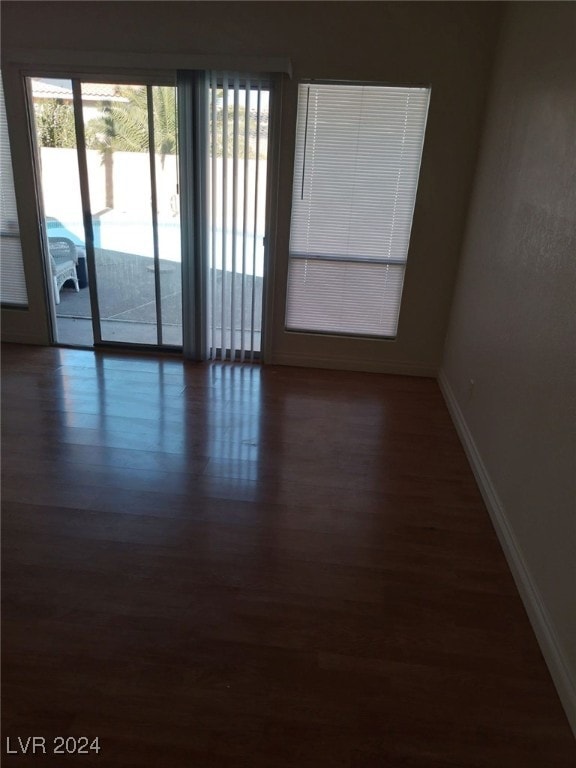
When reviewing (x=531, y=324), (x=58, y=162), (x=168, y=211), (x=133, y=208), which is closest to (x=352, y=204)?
(x=168, y=211)

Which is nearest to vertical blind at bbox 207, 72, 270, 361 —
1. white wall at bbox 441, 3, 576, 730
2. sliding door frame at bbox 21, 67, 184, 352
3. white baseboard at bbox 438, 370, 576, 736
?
sliding door frame at bbox 21, 67, 184, 352

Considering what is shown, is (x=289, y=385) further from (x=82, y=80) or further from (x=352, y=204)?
(x=82, y=80)

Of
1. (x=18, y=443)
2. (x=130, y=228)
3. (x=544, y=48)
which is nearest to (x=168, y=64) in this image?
(x=130, y=228)

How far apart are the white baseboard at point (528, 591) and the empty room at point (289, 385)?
1 cm

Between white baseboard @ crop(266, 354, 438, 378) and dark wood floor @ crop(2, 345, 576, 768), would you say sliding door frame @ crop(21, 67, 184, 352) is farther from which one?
dark wood floor @ crop(2, 345, 576, 768)

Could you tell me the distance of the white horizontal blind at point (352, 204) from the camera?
11.3ft

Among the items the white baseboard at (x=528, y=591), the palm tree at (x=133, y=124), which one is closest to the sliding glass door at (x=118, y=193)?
the palm tree at (x=133, y=124)

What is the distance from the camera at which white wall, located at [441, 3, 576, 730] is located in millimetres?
1746

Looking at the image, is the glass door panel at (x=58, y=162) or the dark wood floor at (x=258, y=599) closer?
the dark wood floor at (x=258, y=599)

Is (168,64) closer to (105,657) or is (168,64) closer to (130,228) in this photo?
(130,228)

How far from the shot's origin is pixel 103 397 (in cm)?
340

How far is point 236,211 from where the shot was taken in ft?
12.2

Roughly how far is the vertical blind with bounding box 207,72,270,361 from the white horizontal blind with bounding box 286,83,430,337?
272 mm

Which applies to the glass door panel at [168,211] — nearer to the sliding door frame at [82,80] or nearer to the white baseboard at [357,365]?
the sliding door frame at [82,80]
